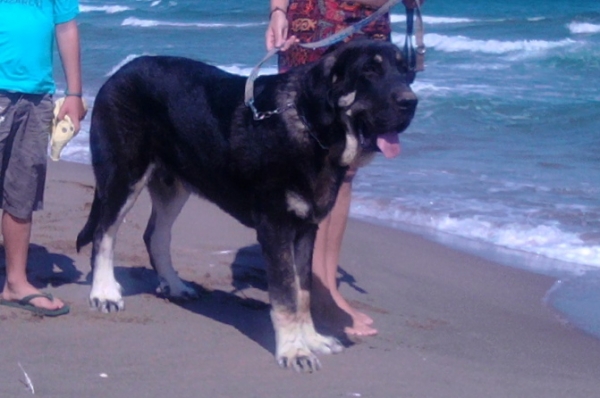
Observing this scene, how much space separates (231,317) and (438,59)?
1699cm

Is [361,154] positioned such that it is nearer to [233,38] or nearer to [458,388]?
[458,388]

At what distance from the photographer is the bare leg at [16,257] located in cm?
495

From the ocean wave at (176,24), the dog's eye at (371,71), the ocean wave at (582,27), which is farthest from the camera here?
the ocean wave at (176,24)

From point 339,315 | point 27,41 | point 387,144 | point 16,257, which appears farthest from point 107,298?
point 387,144

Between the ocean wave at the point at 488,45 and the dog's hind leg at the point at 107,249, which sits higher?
the dog's hind leg at the point at 107,249

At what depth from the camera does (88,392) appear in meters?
3.80

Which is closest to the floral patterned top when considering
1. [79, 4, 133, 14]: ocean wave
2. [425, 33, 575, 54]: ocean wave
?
[425, 33, 575, 54]: ocean wave

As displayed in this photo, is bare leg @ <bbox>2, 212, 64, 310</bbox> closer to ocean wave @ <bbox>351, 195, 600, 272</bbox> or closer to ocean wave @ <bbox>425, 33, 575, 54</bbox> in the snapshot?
ocean wave @ <bbox>351, 195, 600, 272</bbox>

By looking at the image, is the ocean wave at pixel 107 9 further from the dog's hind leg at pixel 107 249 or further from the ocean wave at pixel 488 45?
the dog's hind leg at pixel 107 249

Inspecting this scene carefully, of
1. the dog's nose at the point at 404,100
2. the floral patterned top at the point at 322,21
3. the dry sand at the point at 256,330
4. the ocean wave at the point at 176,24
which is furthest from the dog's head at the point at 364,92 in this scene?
the ocean wave at the point at 176,24

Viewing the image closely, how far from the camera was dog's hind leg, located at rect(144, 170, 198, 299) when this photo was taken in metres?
5.45

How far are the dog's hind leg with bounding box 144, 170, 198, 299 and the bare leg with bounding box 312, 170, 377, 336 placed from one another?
2.39ft

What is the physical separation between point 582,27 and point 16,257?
26.7 metres

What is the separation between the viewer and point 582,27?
29.1 metres
